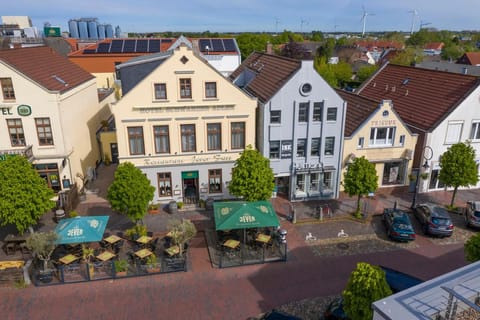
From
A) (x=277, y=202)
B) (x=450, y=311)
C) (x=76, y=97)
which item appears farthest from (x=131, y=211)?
(x=450, y=311)

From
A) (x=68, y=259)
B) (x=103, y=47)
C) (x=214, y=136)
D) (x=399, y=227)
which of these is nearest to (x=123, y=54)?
(x=103, y=47)

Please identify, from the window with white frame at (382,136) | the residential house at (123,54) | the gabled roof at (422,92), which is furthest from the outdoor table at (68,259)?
the residential house at (123,54)

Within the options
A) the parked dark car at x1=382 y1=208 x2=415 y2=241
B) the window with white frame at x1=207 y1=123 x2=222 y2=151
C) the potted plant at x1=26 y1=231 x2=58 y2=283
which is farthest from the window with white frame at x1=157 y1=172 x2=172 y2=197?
the parked dark car at x1=382 y1=208 x2=415 y2=241

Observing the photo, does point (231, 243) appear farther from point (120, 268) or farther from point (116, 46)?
point (116, 46)

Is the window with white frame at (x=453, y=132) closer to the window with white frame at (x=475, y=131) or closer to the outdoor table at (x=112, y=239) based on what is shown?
the window with white frame at (x=475, y=131)

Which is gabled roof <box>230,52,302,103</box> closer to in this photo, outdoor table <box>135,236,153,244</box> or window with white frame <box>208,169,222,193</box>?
window with white frame <box>208,169,222,193</box>
